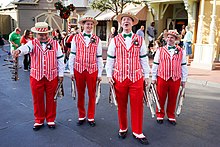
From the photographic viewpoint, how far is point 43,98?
12.9 feet

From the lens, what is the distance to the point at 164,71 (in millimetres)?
4090

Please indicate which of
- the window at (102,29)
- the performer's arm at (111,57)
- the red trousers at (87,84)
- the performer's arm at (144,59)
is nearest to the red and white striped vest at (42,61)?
the red trousers at (87,84)

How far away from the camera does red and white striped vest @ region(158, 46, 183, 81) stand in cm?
404

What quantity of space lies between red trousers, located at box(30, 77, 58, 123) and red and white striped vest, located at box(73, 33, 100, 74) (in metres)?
0.48

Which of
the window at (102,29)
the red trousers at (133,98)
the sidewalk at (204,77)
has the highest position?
the window at (102,29)

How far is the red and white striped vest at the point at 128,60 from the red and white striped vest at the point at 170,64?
0.82 m

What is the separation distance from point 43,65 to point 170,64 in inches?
84.2

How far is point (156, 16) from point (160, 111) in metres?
11.1

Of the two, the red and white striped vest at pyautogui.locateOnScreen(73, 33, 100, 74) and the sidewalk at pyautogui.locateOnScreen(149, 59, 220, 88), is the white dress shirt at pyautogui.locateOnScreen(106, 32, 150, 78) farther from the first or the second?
the sidewalk at pyautogui.locateOnScreen(149, 59, 220, 88)

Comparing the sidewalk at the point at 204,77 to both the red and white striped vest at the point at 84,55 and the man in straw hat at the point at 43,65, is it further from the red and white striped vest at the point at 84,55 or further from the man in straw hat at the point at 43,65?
the man in straw hat at the point at 43,65

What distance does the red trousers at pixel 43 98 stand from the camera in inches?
149

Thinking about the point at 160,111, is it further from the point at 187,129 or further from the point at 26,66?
the point at 26,66

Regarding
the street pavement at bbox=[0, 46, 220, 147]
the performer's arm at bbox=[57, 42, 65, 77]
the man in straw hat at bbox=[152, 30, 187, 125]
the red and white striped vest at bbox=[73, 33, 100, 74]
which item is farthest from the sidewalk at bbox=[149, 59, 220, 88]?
the performer's arm at bbox=[57, 42, 65, 77]

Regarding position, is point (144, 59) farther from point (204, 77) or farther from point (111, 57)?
point (204, 77)
